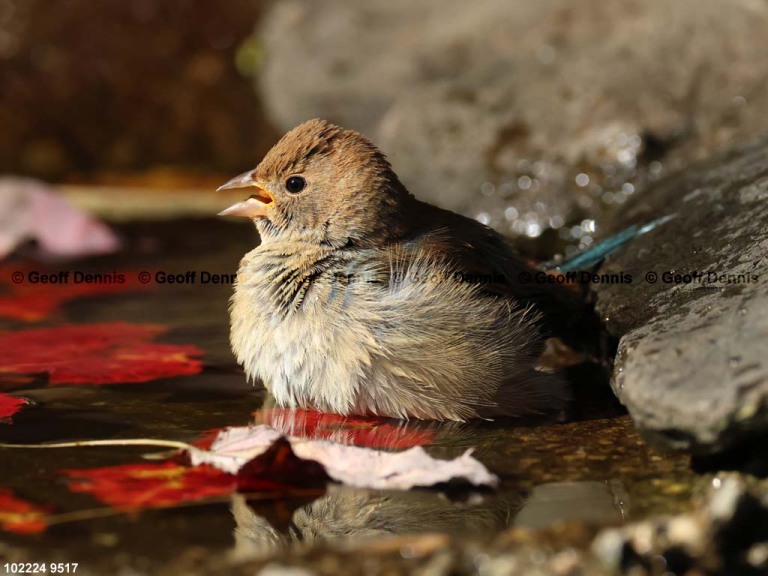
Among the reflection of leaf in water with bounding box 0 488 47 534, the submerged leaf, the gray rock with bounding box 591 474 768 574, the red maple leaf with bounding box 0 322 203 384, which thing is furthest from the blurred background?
the reflection of leaf in water with bounding box 0 488 47 534

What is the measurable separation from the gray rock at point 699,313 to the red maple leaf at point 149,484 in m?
1.24

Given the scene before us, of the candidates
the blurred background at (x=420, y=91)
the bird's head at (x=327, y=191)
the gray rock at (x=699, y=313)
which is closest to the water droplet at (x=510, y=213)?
the blurred background at (x=420, y=91)

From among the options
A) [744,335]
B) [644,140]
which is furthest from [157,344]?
[644,140]

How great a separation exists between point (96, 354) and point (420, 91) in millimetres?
2967

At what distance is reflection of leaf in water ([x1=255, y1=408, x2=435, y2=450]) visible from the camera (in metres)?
3.49

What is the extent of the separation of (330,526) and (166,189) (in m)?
5.07

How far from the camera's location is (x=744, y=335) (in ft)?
9.91

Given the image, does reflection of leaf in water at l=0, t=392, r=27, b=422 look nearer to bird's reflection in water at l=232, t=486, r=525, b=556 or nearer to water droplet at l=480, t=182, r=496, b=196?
bird's reflection in water at l=232, t=486, r=525, b=556

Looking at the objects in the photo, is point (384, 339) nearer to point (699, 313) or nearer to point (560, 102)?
point (699, 313)

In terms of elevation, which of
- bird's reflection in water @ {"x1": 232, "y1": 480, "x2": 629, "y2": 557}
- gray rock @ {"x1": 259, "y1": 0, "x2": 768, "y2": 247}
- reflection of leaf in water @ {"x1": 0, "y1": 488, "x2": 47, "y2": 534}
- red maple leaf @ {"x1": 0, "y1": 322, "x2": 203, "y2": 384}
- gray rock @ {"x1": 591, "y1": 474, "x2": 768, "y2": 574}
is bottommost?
gray rock @ {"x1": 591, "y1": 474, "x2": 768, "y2": 574}

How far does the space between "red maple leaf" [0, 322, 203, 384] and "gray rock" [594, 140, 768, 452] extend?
5.91 ft

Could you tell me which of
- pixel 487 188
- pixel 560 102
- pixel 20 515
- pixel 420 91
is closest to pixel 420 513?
pixel 20 515

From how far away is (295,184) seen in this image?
404cm

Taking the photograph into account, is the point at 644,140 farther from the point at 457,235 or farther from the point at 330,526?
the point at 330,526
